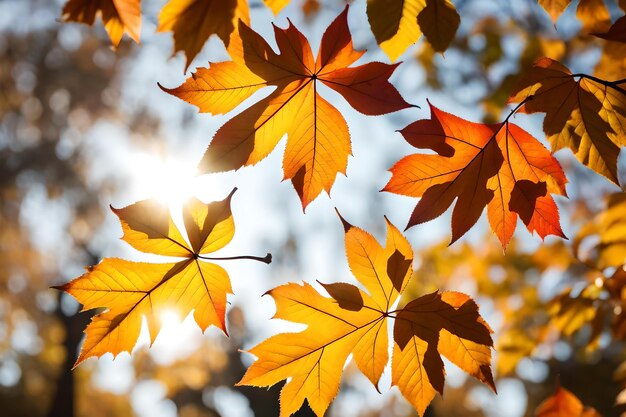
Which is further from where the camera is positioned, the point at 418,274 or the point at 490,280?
the point at 418,274

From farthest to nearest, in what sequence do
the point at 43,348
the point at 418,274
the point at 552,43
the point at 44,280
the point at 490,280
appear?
the point at 43,348 → the point at 44,280 → the point at 418,274 → the point at 490,280 → the point at 552,43

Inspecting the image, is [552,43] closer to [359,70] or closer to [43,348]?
[359,70]

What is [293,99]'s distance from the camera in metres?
0.64

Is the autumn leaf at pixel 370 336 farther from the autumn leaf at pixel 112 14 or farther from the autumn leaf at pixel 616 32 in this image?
the autumn leaf at pixel 112 14

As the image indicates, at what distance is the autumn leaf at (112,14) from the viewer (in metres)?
0.67

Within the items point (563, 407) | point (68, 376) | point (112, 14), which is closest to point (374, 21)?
point (112, 14)

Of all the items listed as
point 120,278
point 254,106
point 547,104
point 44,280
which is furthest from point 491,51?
point 44,280

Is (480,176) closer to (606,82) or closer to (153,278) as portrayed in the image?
(606,82)

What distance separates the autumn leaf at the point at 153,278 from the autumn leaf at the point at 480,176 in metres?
0.25

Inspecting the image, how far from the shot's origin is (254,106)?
0.60 metres

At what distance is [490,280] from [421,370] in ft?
7.25

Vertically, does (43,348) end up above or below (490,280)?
below

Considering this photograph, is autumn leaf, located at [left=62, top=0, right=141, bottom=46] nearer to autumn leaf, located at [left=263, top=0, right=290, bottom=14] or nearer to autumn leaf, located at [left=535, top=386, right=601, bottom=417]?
autumn leaf, located at [left=263, top=0, right=290, bottom=14]

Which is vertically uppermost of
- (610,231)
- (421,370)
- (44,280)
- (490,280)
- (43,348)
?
(490,280)
